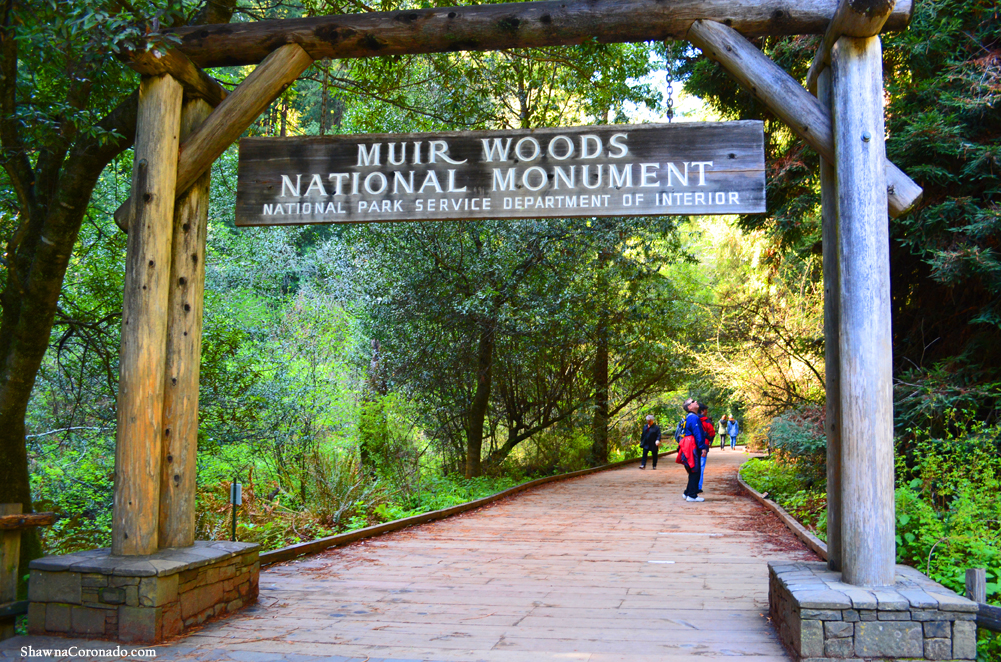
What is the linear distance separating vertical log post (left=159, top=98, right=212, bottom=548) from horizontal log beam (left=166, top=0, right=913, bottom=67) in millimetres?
539

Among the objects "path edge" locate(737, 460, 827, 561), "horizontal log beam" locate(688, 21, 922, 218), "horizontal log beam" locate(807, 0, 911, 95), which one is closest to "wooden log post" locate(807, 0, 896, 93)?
"horizontal log beam" locate(807, 0, 911, 95)

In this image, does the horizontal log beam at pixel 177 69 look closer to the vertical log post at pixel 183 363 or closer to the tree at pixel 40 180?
the vertical log post at pixel 183 363

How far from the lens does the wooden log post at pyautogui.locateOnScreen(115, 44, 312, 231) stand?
17.4 ft

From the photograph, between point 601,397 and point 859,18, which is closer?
point 859,18

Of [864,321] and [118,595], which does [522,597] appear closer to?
[118,595]

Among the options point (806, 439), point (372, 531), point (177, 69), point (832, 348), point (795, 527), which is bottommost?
point (372, 531)

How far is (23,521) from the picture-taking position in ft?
15.6

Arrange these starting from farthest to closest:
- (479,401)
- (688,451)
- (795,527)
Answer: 1. (479,401)
2. (688,451)
3. (795,527)

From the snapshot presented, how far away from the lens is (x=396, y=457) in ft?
48.3

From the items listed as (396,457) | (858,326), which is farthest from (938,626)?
(396,457)

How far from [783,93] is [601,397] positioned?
57.0ft

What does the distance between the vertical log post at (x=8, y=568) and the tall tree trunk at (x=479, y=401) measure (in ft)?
36.1

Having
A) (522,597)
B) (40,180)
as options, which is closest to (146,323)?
(40,180)

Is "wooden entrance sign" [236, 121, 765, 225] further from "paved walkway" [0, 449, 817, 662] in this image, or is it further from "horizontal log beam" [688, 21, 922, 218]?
"paved walkway" [0, 449, 817, 662]
